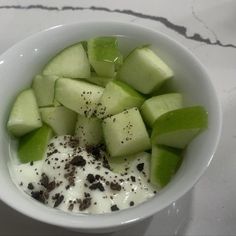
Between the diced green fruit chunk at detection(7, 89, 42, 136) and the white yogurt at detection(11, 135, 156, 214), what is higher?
the diced green fruit chunk at detection(7, 89, 42, 136)

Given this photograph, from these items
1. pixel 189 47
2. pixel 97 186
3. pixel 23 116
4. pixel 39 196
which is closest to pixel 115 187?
pixel 97 186

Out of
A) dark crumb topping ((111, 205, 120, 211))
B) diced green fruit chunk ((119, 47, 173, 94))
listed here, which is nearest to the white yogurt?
dark crumb topping ((111, 205, 120, 211))

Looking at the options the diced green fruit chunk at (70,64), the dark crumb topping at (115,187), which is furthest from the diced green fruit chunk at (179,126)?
the diced green fruit chunk at (70,64)

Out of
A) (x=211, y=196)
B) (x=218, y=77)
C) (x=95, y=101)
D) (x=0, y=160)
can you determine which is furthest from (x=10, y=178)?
(x=218, y=77)

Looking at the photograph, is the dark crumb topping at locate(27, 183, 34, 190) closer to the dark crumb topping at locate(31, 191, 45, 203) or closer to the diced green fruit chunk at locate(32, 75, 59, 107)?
the dark crumb topping at locate(31, 191, 45, 203)

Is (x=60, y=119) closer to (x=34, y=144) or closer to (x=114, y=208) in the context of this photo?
(x=34, y=144)

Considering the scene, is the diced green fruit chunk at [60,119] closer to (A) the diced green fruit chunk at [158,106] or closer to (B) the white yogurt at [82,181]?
(B) the white yogurt at [82,181]

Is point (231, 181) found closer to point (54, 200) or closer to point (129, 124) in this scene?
point (129, 124)
